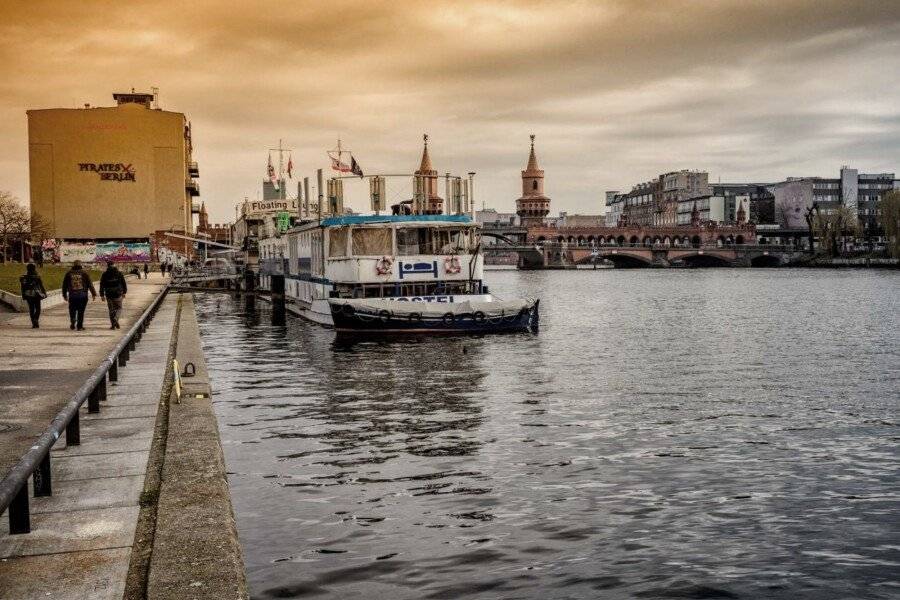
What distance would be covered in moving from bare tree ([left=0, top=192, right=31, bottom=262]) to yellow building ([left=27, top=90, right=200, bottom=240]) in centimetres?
2354

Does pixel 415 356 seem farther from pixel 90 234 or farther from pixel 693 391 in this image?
pixel 90 234

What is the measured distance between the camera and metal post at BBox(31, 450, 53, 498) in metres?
11.3

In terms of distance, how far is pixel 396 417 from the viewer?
21953 millimetres

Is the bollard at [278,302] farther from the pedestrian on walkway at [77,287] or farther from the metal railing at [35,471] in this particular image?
the metal railing at [35,471]

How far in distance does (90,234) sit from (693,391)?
146241mm

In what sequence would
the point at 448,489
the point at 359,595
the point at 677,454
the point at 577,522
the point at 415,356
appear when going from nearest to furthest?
1. the point at 359,595
2. the point at 577,522
3. the point at 448,489
4. the point at 677,454
5. the point at 415,356

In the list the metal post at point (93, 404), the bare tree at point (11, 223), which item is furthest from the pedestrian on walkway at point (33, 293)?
→ the bare tree at point (11, 223)

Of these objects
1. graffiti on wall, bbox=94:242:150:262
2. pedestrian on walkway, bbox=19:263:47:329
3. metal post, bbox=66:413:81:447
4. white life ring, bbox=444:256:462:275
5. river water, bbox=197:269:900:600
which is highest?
graffiti on wall, bbox=94:242:150:262

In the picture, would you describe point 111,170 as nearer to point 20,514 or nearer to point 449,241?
point 449,241

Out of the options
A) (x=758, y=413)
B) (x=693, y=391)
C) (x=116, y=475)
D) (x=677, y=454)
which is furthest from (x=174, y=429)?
(x=693, y=391)

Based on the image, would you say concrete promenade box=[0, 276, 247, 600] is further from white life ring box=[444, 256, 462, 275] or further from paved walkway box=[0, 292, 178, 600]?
white life ring box=[444, 256, 462, 275]

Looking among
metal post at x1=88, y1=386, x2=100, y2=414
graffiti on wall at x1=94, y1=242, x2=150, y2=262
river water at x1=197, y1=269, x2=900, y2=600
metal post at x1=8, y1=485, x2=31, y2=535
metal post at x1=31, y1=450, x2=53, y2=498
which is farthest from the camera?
graffiti on wall at x1=94, y1=242, x2=150, y2=262


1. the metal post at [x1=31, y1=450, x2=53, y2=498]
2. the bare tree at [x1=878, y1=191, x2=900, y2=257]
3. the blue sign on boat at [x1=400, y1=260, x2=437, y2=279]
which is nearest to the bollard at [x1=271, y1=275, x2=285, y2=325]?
the blue sign on boat at [x1=400, y1=260, x2=437, y2=279]

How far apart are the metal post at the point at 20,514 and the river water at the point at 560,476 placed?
246 centimetres
